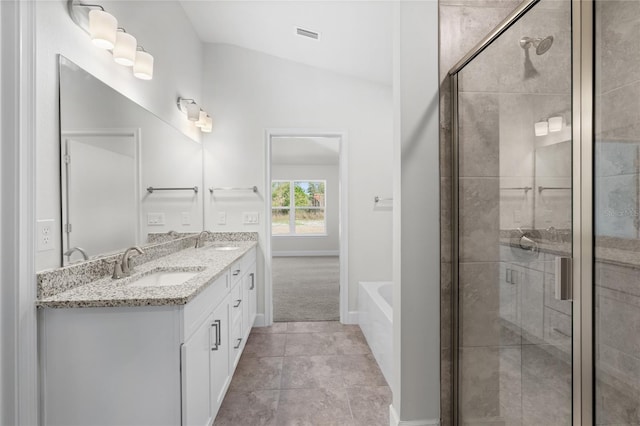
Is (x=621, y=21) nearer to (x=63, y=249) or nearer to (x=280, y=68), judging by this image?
(x=63, y=249)

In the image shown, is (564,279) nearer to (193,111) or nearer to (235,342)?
(235,342)

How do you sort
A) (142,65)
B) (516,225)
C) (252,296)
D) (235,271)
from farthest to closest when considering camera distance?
(252,296) < (235,271) < (142,65) < (516,225)

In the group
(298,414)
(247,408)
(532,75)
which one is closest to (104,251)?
(247,408)

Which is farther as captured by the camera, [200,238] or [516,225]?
[200,238]

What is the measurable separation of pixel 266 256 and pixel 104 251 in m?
1.76

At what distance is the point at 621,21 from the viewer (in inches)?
36.1

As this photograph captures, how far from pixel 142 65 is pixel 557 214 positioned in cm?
223

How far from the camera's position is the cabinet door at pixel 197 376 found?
1.34m

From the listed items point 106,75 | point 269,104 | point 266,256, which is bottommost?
point 266,256

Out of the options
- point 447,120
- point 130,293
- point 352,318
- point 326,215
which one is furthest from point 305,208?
point 130,293

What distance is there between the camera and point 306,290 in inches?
191

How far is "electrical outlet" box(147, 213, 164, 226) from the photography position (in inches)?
92.6

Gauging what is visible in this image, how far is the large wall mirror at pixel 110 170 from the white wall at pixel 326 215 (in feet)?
17.6

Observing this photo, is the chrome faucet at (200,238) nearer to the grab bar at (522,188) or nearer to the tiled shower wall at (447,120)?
the tiled shower wall at (447,120)
